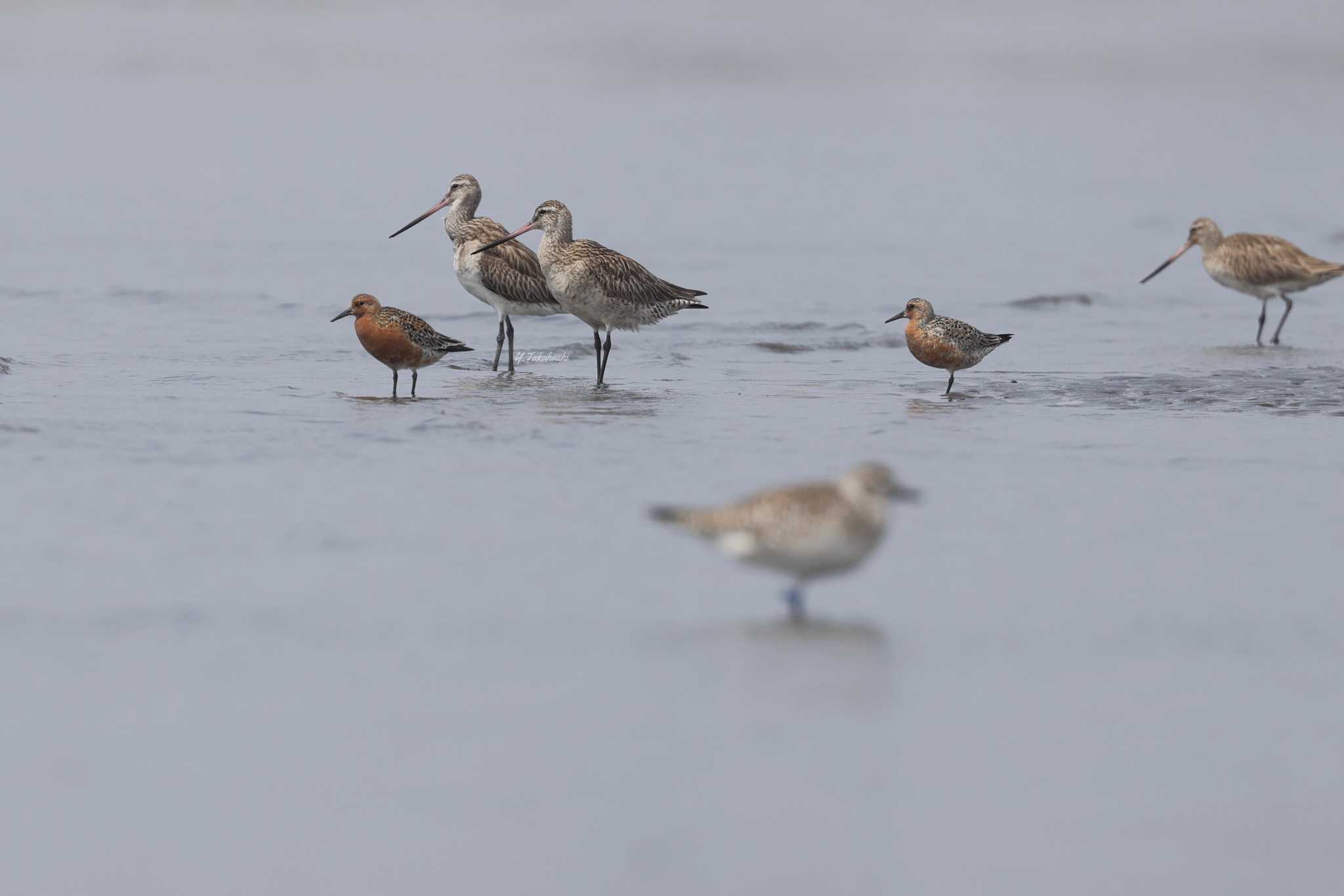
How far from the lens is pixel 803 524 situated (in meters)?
6.24

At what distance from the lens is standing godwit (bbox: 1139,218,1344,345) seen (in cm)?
1527

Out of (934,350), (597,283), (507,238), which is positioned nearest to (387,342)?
(597,283)

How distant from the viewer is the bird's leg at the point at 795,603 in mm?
6477

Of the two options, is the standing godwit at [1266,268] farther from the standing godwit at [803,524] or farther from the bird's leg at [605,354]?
the standing godwit at [803,524]

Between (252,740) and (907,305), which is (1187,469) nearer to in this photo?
(907,305)

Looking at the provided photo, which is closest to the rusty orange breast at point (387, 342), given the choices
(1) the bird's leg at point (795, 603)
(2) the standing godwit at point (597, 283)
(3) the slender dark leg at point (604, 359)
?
(3) the slender dark leg at point (604, 359)

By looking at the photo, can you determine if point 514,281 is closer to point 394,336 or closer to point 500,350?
point 500,350

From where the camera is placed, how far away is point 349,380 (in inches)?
480

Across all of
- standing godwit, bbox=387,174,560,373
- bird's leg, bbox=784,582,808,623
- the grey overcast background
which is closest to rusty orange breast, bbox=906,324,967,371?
the grey overcast background

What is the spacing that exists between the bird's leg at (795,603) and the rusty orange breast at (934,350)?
561cm

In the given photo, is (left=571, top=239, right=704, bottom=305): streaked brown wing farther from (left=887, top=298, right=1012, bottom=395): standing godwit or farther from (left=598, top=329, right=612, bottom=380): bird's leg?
(left=887, top=298, right=1012, bottom=395): standing godwit

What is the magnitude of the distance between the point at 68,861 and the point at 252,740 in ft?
2.53

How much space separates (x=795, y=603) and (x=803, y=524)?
37 cm

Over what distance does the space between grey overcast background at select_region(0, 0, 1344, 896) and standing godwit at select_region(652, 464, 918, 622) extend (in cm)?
24
